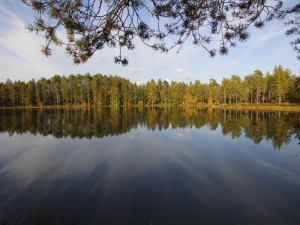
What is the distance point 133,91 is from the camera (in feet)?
304

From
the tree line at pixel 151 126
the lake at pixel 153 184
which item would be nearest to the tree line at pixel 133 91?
the tree line at pixel 151 126

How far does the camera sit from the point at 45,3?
2.75 meters

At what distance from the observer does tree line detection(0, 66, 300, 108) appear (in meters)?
67.6

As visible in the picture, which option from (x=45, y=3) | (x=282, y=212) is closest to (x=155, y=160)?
(x=282, y=212)

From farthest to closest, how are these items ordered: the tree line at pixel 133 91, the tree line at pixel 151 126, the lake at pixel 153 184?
the tree line at pixel 133 91
the tree line at pixel 151 126
the lake at pixel 153 184

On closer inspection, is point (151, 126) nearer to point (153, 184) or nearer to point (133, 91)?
point (153, 184)

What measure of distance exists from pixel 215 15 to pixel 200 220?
4977 mm

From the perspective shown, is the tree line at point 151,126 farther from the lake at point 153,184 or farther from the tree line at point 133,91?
the tree line at point 133,91

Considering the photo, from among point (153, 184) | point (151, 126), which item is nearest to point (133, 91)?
point (151, 126)

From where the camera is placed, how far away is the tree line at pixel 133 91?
6756 centimetres

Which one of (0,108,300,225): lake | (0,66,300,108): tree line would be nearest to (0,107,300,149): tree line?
(0,108,300,225): lake

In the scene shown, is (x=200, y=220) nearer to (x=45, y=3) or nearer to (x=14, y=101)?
(x=45, y=3)

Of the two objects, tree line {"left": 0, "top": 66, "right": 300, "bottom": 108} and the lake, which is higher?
tree line {"left": 0, "top": 66, "right": 300, "bottom": 108}

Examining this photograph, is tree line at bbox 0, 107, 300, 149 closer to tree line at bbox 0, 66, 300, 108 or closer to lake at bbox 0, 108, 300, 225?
lake at bbox 0, 108, 300, 225
